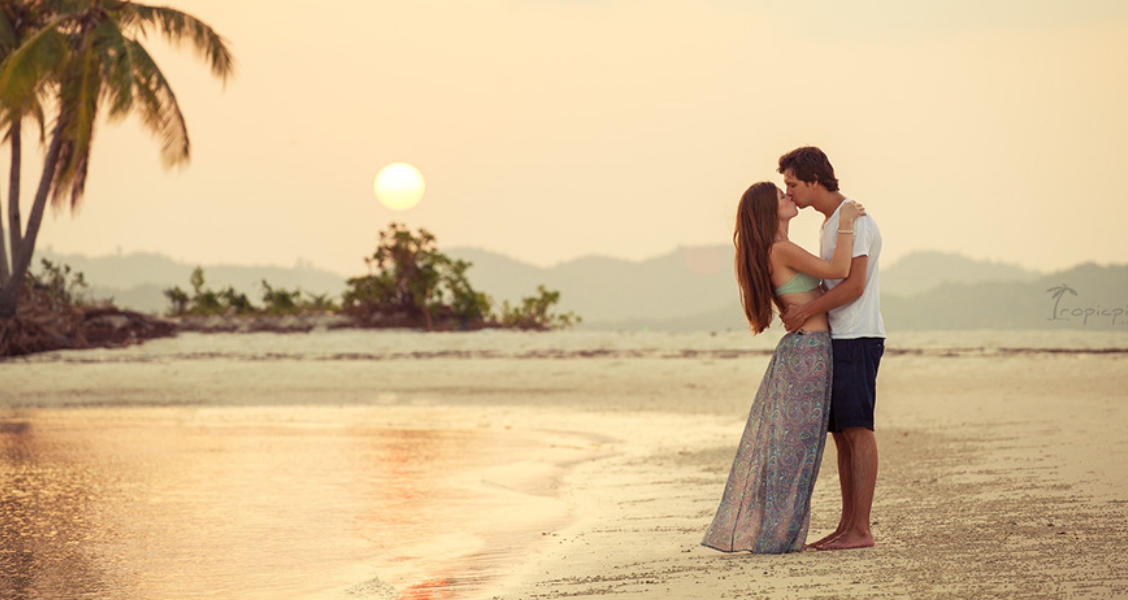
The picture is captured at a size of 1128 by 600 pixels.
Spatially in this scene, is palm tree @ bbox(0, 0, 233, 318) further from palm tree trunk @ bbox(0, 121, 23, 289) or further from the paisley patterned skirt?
the paisley patterned skirt

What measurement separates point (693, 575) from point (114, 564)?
287 cm

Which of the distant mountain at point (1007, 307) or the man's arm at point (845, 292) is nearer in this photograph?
the man's arm at point (845, 292)

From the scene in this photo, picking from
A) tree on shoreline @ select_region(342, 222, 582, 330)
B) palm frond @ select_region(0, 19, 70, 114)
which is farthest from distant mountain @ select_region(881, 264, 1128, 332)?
palm frond @ select_region(0, 19, 70, 114)

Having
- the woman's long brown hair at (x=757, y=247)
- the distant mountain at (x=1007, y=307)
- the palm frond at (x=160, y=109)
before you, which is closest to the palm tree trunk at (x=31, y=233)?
the palm frond at (x=160, y=109)

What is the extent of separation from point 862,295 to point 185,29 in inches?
840

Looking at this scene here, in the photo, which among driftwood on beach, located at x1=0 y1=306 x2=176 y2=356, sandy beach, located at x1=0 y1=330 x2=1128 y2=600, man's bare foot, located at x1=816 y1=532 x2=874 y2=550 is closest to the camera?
sandy beach, located at x1=0 y1=330 x2=1128 y2=600

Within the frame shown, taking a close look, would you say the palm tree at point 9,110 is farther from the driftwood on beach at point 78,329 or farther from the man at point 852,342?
the man at point 852,342

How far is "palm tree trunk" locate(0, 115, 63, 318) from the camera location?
23239 mm

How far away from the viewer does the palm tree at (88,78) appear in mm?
22250

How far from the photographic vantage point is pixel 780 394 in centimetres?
536

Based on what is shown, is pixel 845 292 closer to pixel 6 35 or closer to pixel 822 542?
pixel 822 542

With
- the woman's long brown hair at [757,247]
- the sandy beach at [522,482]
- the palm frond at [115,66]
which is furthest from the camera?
the palm frond at [115,66]

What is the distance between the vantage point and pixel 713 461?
9211 mm

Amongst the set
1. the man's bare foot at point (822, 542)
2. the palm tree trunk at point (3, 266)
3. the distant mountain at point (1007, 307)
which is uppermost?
the palm tree trunk at point (3, 266)
